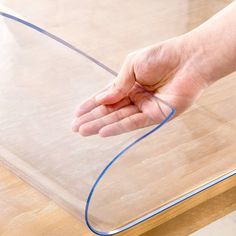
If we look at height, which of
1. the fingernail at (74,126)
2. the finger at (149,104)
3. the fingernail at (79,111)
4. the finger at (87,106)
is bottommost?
the fingernail at (74,126)

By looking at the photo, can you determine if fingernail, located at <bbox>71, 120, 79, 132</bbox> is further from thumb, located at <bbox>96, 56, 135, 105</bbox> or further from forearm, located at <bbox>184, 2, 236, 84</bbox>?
forearm, located at <bbox>184, 2, 236, 84</bbox>

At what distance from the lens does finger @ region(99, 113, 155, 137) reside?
0.91 metres

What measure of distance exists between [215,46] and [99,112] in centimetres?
24

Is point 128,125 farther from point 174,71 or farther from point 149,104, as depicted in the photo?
point 174,71

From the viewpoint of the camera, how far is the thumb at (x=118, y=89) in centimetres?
98

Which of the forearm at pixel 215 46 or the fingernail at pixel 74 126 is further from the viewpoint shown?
the forearm at pixel 215 46

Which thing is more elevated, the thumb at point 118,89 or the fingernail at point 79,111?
the thumb at point 118,89

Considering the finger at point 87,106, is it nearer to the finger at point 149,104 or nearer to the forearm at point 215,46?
the finger at point 149,104

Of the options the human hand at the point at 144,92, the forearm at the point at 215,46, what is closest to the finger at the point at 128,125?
the human hand at the point at 144,92

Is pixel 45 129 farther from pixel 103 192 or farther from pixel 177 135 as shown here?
pixel 177 135

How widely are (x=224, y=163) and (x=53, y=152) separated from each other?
0.34m

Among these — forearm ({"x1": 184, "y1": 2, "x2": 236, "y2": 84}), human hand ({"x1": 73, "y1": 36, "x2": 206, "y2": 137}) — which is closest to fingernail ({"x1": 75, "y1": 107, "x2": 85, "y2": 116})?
human hand ({"x1": 73, "y1": 36, "x2": 206, "y2": 137})

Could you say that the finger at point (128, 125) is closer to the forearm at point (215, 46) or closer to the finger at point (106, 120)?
the finger at point (106, 120)

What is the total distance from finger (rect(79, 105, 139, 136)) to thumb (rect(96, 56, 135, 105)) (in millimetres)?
20
